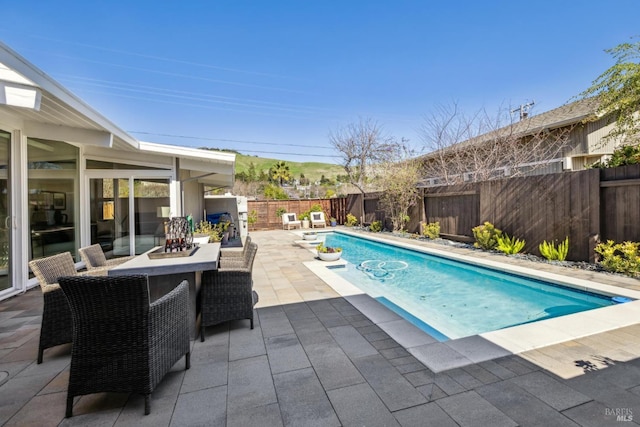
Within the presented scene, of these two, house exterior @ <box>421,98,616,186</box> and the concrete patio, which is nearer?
the concrete patio

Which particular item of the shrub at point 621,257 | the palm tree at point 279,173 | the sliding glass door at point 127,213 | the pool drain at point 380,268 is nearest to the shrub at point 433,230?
the pool drain at point 380,268

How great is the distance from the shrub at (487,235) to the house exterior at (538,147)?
332 cm

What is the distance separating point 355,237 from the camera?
12.7 m

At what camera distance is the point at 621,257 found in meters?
5.45

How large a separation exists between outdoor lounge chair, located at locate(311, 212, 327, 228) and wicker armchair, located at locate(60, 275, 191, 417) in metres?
14.8

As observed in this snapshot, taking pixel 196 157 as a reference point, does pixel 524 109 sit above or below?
above

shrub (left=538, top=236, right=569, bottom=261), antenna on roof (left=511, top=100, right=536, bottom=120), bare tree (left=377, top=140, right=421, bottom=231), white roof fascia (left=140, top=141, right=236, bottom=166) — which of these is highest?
antenna on roof (left=511, top=100, right=536, bottom=120)

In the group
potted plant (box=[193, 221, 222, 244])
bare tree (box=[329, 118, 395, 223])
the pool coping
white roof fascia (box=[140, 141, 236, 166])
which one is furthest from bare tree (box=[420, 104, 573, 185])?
potted plant (box=[193, 221, 222, 244])

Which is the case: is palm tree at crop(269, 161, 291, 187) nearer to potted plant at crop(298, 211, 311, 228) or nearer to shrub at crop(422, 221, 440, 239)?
potted plant at crop(298, 211, 311, 228)

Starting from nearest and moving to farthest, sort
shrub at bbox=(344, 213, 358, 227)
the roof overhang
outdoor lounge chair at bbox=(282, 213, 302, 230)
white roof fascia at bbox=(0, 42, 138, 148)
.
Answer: white roof fascia at bbox=(0, 42, 138, 148), the roof overhang, shrub at bbox=(344, 213, 358, 227), outdoor lounge chair at bbox=(282, 213, 302, 230)

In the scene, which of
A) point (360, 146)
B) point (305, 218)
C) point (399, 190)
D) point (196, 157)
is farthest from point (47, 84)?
point (360, 146)

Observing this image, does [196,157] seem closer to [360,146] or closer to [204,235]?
[204,235]

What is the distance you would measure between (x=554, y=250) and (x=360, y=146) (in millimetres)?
13152

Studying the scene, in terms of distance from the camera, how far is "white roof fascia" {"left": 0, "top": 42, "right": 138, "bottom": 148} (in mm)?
2826
